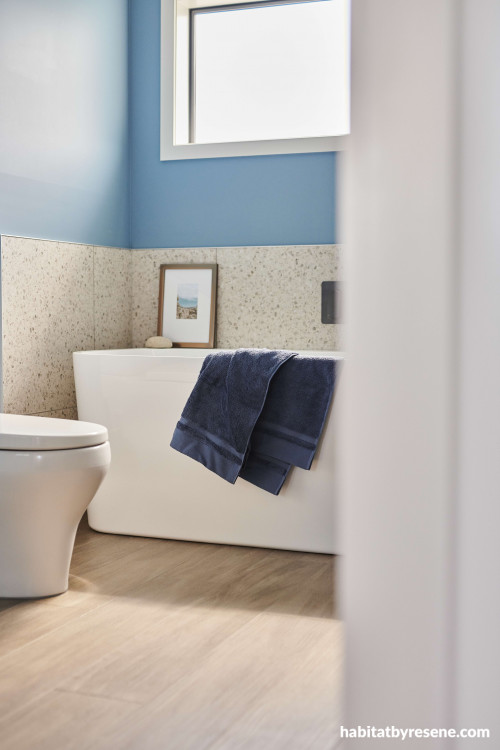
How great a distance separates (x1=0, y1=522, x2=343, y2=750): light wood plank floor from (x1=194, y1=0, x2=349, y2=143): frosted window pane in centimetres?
207

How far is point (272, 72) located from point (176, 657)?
2.78 meters

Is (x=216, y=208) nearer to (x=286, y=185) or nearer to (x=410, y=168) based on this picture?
(x=286, y=185)

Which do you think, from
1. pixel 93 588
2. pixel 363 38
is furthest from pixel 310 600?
pixel 363 38

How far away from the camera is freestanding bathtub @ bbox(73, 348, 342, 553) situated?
271 cm

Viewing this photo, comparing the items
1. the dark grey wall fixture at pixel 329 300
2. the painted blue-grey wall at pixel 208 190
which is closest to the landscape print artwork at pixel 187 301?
the painted blue-grey wall at pixel 208 190

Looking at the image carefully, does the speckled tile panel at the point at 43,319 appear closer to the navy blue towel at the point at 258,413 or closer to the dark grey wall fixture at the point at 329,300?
the navy blue towel at the point at 258,413

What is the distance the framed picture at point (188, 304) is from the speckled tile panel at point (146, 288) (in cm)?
5

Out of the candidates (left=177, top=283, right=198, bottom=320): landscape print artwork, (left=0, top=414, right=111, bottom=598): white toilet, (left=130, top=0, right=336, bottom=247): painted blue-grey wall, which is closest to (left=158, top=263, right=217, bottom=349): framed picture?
(left=177, top=283, right=198, bottom=320): landscape print artwork

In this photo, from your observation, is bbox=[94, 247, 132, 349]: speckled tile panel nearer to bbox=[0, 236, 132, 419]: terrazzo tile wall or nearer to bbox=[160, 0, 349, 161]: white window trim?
bbox=[0, 236, 132, 419]: terrazzo tile wall

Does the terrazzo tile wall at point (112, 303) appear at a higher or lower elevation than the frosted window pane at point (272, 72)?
lower

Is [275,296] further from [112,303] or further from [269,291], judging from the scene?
[112,303]

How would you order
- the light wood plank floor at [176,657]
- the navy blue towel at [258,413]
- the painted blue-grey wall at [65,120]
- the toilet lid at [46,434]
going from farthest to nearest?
the painted blue-grey wall at [65,120], the navy blue towel at [258,413], the toilet lid at [46,434], the light wood plank floor at [176,657]

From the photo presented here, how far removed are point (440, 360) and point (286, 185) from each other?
11.2ft

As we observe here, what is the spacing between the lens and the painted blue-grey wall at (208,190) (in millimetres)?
3490
